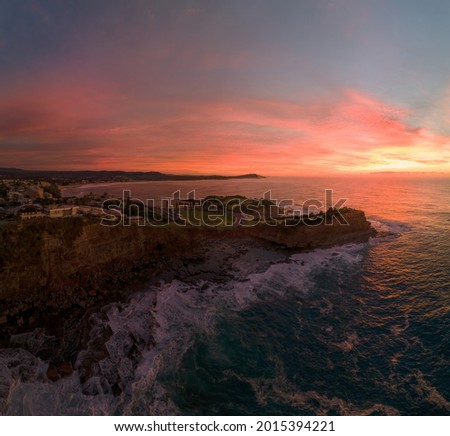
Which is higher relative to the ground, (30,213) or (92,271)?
(30,213)

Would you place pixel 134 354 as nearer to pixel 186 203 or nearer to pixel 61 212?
pixel 61 212

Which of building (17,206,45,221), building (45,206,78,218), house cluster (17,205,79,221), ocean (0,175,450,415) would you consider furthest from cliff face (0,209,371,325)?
building (17,206,45,221)

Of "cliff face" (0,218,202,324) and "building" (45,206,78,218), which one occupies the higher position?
"building" (45,206,78,218)

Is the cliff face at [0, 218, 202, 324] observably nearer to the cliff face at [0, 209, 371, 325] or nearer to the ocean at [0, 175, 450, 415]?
the cliff face at [0, 209, 371, 325]

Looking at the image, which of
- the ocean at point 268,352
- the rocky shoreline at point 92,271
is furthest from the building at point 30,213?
the ocean at point 268,352

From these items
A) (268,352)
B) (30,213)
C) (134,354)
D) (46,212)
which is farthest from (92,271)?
(30,213)

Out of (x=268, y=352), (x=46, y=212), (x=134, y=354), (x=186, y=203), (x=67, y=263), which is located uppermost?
(x=186, y=203)
